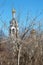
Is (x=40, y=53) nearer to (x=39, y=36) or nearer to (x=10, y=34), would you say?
(x=39, y=36)

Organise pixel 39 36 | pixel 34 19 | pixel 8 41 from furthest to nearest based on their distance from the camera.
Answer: pixel 39 36 < pixel 8 41 < pixel 34 19

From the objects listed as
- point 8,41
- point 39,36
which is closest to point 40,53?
point 39,36

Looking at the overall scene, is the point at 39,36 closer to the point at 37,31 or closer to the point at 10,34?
the point at 37,31

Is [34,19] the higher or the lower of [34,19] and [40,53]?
the higher

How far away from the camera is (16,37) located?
36.5 ft

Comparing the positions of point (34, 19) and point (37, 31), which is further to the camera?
point (37, 31)

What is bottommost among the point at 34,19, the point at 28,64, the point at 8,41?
the point at 28,64

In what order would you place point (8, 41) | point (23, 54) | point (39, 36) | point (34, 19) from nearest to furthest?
point (34, 19) → point (8, 41) → point (39, 36) → point (23, 54)

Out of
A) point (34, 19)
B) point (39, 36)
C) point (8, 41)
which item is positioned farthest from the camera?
point (39, 36)

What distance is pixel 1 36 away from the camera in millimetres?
11109

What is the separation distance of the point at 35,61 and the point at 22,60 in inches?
31.9

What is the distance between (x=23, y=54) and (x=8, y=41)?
2.81m

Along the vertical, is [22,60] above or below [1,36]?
below

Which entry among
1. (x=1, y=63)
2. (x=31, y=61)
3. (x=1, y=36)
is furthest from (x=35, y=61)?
(x=1, y=36)
